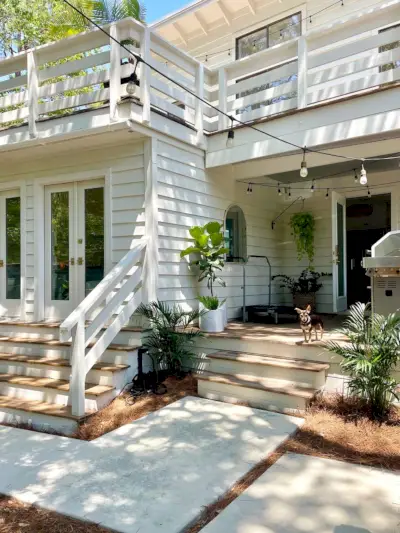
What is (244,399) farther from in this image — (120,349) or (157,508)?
(157,508)

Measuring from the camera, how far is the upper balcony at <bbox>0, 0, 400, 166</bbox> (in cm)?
462

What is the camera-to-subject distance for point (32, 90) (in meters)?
5.32

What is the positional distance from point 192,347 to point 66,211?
102 inches

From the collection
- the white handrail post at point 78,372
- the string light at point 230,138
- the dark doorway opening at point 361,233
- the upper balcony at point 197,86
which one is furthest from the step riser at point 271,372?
the dark doorway opening at point 361,233

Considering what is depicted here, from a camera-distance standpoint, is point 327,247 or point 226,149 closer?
point 226,149

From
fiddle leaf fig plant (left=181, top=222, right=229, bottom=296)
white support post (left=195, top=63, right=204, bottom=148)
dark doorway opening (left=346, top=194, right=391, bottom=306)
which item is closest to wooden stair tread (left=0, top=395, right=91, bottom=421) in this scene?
fiddle leaf fig plant (left=181, top=222, right=229, bottom=296)

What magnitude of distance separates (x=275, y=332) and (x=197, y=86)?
3.54 meters

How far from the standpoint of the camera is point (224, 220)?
6.48 m

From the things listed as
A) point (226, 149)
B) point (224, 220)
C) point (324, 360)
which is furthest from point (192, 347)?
point (226, 149)

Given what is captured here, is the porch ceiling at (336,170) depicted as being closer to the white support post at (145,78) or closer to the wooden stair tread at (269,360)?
the white support post at (145,78)

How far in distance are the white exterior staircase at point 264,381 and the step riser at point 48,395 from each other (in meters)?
1.02

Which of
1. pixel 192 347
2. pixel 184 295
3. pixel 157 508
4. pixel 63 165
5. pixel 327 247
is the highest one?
pixel 63 165

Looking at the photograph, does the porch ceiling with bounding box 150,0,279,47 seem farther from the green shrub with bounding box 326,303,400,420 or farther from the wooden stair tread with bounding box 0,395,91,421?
the wooden stair tread with bounding box 0,395,91,421

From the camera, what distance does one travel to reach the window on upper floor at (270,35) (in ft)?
24.8
